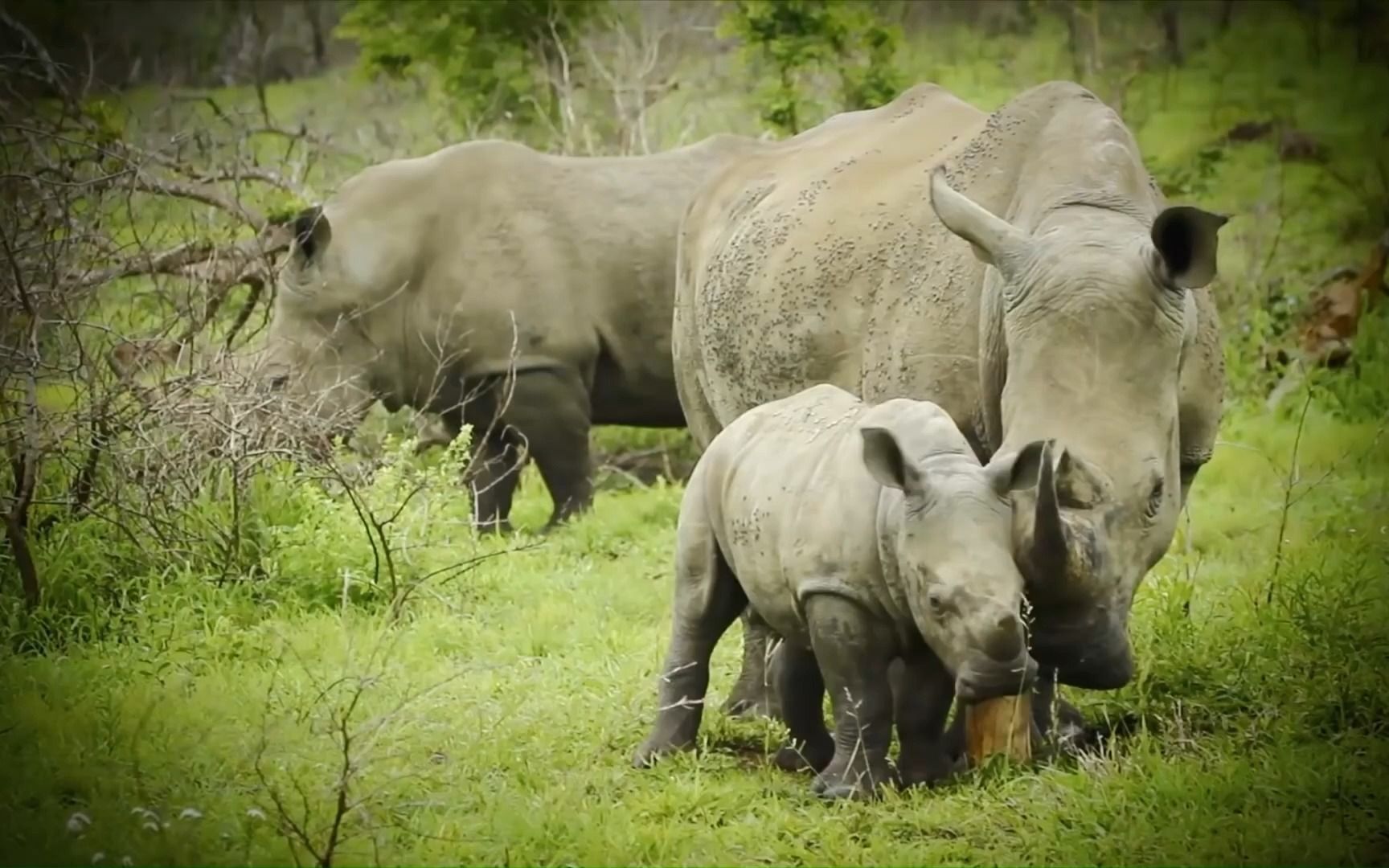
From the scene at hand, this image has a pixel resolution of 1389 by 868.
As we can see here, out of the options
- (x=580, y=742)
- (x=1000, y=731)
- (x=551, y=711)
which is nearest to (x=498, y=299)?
(x=551, y=711)

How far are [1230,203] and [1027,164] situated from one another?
33.9 feet

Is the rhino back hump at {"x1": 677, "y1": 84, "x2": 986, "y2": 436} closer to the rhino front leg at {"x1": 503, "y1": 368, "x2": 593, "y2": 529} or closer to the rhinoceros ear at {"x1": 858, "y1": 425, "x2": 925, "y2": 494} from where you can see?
the rhinoceros ear at {"x1": 858, "y1": 425, "x2": 925, "y2": 494}

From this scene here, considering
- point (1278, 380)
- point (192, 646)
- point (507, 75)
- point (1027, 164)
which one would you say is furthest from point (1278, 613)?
point (507, 75)

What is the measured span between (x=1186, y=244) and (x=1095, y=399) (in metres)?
0.50

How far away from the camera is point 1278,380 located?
11852 millimetres

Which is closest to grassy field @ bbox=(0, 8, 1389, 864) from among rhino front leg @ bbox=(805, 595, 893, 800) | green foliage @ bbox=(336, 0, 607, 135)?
rhino front leg @ bbox=(805, 595, 893, 800)

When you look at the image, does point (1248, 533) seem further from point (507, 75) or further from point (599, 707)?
point (507, 75)

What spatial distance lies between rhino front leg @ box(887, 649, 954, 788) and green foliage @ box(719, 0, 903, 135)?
8.04 meters

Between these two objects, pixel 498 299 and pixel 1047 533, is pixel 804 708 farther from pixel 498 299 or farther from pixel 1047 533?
pixel 498 299

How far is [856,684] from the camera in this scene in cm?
487

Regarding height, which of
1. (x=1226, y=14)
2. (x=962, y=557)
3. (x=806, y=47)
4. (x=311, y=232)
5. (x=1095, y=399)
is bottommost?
(x=962, y=557)

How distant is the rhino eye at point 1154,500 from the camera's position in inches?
193

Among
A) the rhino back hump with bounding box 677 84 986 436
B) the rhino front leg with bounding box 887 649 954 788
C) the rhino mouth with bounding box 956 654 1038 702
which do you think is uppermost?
the rhino back hump with bounding box 677 84 986 436

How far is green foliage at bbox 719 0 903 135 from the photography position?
41.4ft
